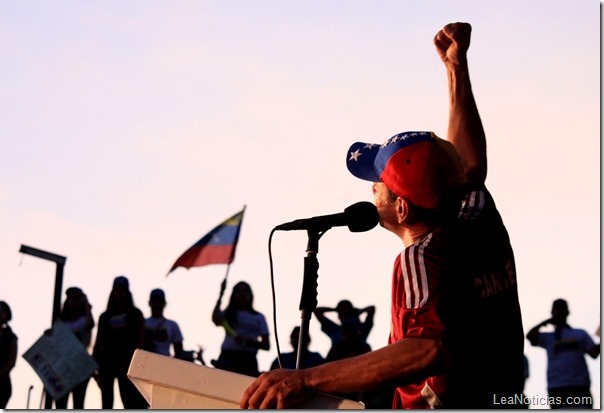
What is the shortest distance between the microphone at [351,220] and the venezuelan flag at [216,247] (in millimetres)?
10099

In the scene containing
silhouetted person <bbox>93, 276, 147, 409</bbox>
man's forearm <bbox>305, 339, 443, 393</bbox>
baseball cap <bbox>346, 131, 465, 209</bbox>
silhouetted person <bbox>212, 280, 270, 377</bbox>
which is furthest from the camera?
silhouetted person <bbox>212, 280, 270, 377</bbox>

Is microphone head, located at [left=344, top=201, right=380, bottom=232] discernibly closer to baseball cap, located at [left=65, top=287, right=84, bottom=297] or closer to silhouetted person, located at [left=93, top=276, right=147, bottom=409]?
silhouetted person, located at [left=93, top=276, right=147, bottom=409]

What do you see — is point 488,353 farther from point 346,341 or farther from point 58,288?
point 58,288

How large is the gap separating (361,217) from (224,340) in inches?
311

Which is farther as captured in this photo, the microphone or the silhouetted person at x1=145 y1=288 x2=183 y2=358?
the silhouetted person at x1=145 y1=288 x2=183 y2=358

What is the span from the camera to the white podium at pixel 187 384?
9.92 feet

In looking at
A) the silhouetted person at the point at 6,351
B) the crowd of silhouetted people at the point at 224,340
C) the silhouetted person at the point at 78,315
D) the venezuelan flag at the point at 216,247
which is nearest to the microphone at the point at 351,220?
the crowd of silhouetted people at the point at 224,340

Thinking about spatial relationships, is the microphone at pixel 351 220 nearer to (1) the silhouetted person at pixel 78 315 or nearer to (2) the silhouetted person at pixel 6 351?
(1) the silhouetted person at pixel 78 315

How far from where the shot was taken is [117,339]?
11.1 metres

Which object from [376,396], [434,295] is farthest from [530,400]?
[376,396]

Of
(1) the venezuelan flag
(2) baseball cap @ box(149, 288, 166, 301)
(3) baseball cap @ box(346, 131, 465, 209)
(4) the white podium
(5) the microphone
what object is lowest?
(4) the white podium

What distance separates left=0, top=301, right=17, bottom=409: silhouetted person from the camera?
11.4 meters

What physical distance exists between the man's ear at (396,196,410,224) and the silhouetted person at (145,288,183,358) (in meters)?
7.91

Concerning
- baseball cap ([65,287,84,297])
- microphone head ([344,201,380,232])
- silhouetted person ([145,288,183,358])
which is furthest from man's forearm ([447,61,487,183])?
baseball cap ([65,287,84,297])
